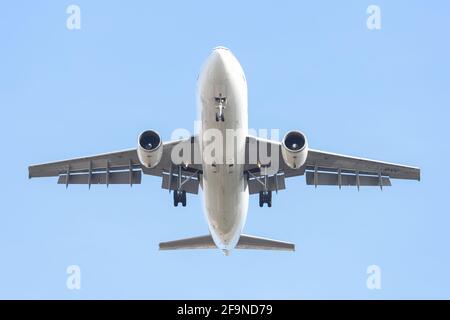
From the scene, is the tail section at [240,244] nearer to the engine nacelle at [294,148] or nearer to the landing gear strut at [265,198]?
the landing gear strut at [265,198]

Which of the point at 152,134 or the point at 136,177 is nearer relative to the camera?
the point at 152,134

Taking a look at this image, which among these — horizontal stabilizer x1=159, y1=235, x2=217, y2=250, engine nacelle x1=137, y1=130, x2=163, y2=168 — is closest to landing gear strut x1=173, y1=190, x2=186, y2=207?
horizontal stabilizer x1=159, y1=235, x2=217, y2=250

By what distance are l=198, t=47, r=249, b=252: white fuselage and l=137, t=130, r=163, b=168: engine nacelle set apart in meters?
1.45

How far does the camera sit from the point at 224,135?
27.2 m

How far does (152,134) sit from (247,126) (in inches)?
126

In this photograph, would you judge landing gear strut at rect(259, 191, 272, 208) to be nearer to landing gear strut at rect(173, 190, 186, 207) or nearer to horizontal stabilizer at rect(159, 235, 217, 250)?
horizontal stabilizer at rect(159, 235, 217, 250)

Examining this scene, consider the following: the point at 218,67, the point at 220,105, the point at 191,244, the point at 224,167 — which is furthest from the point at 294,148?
the point at 191,244

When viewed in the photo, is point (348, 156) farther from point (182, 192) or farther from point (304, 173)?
point (182, 192)

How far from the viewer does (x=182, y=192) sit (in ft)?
105

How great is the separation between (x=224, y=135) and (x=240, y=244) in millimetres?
7282

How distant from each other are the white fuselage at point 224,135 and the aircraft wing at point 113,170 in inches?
110

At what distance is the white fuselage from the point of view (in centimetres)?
2658

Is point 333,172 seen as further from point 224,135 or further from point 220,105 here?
point 220,105

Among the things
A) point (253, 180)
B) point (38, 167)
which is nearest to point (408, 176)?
point (253, 180)
